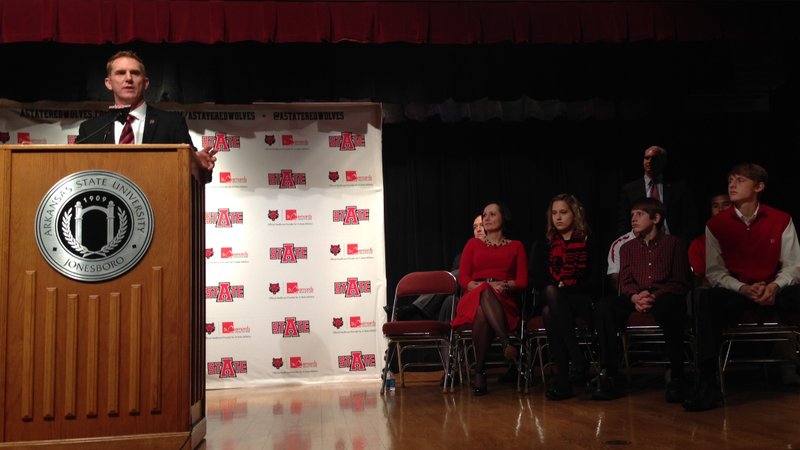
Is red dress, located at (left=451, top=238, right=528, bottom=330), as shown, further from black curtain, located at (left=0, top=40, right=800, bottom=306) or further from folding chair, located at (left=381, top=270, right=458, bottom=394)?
black curtain, located at (left=0, top=40, right=800, bottom=306)

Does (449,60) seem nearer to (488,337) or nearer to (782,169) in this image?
(488,337)

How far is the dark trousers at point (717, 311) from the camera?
3.71 meters

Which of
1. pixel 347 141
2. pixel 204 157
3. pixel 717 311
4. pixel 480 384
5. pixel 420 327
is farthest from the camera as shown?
pixel 347 141

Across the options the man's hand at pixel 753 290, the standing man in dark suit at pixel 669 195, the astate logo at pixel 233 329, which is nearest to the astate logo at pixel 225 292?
the astate logo at pixel 233 329

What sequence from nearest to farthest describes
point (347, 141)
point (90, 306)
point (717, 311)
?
point (90, 306)
point (717, 311)
point (347, 141)

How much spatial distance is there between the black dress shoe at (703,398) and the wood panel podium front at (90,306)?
2.31 m

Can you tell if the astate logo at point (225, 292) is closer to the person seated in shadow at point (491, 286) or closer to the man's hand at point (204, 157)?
the person seated in shadow at point (491, 286)

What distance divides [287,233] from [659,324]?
9.81 ft

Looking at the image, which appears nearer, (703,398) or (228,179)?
(703,398)

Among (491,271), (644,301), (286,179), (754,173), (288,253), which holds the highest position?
(286,179)

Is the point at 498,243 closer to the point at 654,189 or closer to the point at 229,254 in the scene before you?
the point at 654,189

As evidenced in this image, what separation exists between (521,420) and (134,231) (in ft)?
6.18

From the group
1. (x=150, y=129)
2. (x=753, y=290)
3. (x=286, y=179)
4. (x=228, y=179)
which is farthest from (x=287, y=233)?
(x=753, y=290)

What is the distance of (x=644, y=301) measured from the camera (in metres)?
4.19
